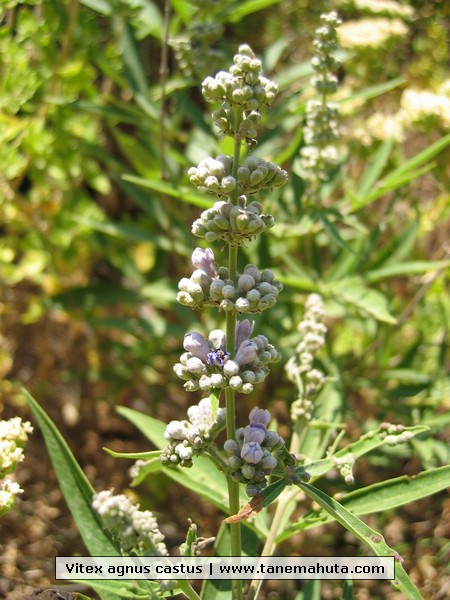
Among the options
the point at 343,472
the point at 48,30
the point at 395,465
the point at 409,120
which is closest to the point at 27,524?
the point at 395,465

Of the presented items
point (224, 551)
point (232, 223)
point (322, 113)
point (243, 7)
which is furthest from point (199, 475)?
point (243, 7)

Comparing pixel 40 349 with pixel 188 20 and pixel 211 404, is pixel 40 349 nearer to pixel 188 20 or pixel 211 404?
pixel 188 20

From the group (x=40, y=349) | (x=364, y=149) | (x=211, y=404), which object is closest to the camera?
(x=211, y=404)

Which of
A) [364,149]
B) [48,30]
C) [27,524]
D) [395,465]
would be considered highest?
[48,30]

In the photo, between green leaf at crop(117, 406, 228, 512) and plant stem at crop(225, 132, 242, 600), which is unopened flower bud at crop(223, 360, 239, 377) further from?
green leaf at crop(117, 406, 228, 512)

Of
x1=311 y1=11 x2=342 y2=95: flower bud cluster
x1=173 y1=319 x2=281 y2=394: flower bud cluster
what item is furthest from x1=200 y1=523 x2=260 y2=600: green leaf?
x1=311 y1=11 x2=342 y2=95: flower bud cluster

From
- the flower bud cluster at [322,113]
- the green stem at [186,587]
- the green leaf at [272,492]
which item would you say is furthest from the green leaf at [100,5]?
the green stem at [186,587]

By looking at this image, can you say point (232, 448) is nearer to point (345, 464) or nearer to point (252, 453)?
point (252, 453)
